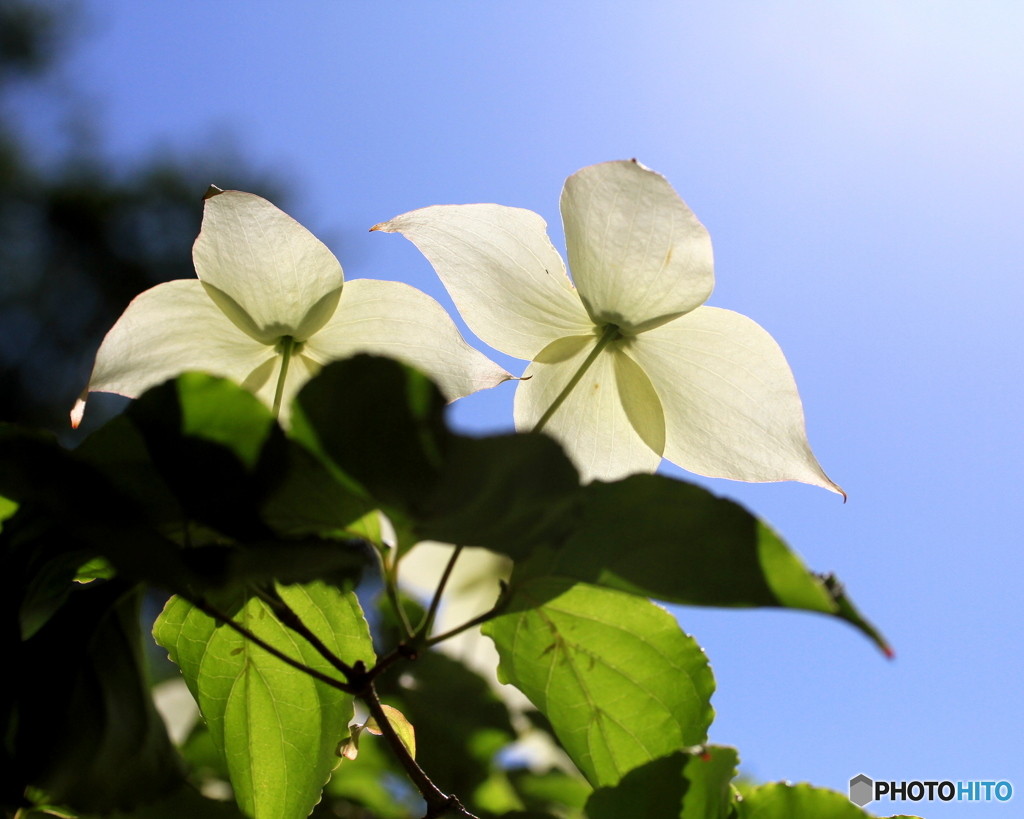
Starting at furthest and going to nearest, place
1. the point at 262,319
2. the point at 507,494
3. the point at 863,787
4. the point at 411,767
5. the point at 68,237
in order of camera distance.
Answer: the point at 68,237
the point at 863,787
the point at 262,319
the point at 411,767
the point at 507,494

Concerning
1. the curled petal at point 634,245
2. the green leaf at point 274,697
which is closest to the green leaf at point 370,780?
the green leaf at point 274,697

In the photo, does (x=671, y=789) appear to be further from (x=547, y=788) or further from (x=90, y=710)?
(x=547, y=788)

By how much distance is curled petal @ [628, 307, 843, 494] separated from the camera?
453mm

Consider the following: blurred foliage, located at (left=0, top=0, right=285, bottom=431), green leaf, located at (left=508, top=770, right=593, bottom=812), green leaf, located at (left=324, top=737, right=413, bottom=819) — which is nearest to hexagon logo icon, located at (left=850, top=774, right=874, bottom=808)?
green leaf, located at (left=508, top=770, right=593, bottom=812)

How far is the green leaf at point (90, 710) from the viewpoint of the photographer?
1.01 feet

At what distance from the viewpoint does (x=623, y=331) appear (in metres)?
0.50

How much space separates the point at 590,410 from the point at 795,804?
26 centimetres

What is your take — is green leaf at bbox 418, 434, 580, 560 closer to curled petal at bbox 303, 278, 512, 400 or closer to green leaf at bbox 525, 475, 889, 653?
green leaf at bbox 525, 475, 889, 653

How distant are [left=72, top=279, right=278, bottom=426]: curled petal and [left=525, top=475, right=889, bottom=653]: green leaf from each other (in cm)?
31

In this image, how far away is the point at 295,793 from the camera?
0.45m

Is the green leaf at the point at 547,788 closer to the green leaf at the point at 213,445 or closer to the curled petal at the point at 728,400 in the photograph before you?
the curled petal at the point at 728,400

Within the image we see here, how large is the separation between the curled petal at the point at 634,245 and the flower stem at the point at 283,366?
19 cm

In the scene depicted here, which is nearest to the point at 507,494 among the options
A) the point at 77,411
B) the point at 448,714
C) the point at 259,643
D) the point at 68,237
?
the point at 259,643

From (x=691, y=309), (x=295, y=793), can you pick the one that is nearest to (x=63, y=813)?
(x=295, y=793)
